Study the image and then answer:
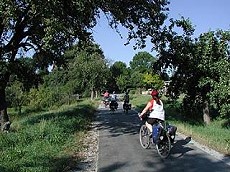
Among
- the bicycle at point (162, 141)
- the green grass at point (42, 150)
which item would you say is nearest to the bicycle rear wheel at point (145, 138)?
the bicycle at point (162, 141)

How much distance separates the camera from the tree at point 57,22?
14.9 m

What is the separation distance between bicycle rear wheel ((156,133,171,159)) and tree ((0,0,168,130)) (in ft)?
19.1

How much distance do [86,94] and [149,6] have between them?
2744 inches

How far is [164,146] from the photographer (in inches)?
484

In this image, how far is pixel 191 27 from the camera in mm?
25875

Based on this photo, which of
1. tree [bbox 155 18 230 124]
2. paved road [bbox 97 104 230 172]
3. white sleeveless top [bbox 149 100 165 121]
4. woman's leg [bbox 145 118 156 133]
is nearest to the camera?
paved road [bbox 97 104 230 172]

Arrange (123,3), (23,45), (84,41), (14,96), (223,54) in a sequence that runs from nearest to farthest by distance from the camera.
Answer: (123,3) < (84,41) < (23,45) < (223,54) < (14,96)

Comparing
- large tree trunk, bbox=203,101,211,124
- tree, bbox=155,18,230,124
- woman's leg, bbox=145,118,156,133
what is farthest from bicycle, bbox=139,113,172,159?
large tree trunk, bbox=203,101,211,124

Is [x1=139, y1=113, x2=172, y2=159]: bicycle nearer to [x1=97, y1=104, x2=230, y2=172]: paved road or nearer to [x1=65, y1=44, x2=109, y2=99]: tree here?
[x1=97, y1=104, x2=230, y2=172]: paved road

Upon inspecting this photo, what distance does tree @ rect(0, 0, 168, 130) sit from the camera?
48.8 feet

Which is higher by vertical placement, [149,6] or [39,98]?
[149,6]

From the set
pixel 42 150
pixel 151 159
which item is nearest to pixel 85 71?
pixel 42 150

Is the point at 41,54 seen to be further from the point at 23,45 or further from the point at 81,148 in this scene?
the point at 81,148

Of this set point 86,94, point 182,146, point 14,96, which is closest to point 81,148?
point 182,146
